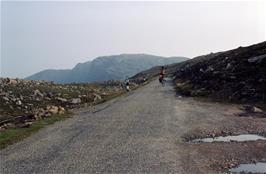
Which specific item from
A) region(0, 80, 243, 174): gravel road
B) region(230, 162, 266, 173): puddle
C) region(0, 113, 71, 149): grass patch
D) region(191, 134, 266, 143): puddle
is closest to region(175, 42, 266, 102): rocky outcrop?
region(0, 80, 243, 174): gravel road

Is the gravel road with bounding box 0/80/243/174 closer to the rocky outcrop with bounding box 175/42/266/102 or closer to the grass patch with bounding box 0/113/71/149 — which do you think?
the grass patch with bounding box 0/113/71/149

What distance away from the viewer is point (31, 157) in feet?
63.6

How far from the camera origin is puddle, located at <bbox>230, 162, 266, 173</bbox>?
655 inches

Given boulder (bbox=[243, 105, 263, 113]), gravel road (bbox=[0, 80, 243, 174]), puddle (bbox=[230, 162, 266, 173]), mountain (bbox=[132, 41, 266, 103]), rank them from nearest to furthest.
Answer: puddle (bbox=[230, 162, 266, 173]) < gravel road (bbox=[0, 80, 243, 174]) < boulder (bbox=[243, 105, 263, 113]) < mountain (bbox=[132, 41, 266, 103])

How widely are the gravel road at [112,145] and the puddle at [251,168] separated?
149 cm

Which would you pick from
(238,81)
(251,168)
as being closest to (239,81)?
(238,81)

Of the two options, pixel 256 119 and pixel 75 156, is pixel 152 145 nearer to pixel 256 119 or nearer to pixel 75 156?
pixel 75 156

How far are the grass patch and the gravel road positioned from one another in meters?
0.60

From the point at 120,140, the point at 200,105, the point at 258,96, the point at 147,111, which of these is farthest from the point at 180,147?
the point at 258,96

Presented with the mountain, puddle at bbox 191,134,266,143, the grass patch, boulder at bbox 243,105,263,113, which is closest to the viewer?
puddle at bbox 191,134,266,143

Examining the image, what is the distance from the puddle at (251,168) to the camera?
16.6 m

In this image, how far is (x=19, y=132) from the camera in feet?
85.1

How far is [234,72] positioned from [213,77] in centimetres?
359

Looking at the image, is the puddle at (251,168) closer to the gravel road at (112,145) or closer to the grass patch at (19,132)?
the gravel road at (112,145)
